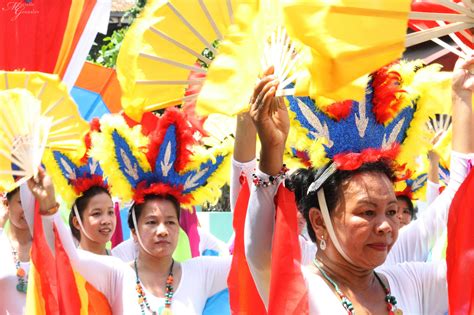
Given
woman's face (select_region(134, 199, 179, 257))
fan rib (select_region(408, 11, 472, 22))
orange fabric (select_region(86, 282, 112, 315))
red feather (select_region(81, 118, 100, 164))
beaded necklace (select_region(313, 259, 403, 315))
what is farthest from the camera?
red feather (select_region(81, 118, 100, 164))

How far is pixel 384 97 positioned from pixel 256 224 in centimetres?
60

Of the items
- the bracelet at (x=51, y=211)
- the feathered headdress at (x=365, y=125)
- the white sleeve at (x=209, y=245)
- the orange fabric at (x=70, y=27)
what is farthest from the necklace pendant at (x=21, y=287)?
the feathered headdress at (x=365, y=125)

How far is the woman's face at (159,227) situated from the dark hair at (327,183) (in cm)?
163

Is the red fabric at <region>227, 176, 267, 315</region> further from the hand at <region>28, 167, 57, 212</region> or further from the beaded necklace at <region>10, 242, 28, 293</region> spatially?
the beaded necklace at <region>10, 242, 28, 293</region>

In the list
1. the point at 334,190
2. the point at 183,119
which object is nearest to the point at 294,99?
the point at 334,190

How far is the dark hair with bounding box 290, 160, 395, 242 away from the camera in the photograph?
3.16m

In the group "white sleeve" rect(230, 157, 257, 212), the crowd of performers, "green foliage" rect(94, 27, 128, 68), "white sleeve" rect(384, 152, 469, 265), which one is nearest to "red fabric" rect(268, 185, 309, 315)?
the crowd of performers

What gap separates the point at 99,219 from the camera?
5965mm

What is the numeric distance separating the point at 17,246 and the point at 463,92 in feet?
11.4

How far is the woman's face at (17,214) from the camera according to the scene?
5840 millimetres

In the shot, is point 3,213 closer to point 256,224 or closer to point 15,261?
point 15,261

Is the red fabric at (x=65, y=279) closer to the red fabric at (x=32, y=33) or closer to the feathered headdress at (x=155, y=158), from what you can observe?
the feathered headdress at (x=155, y=158)

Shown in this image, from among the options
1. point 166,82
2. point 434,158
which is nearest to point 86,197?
point 434,158

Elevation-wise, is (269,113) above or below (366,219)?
above
